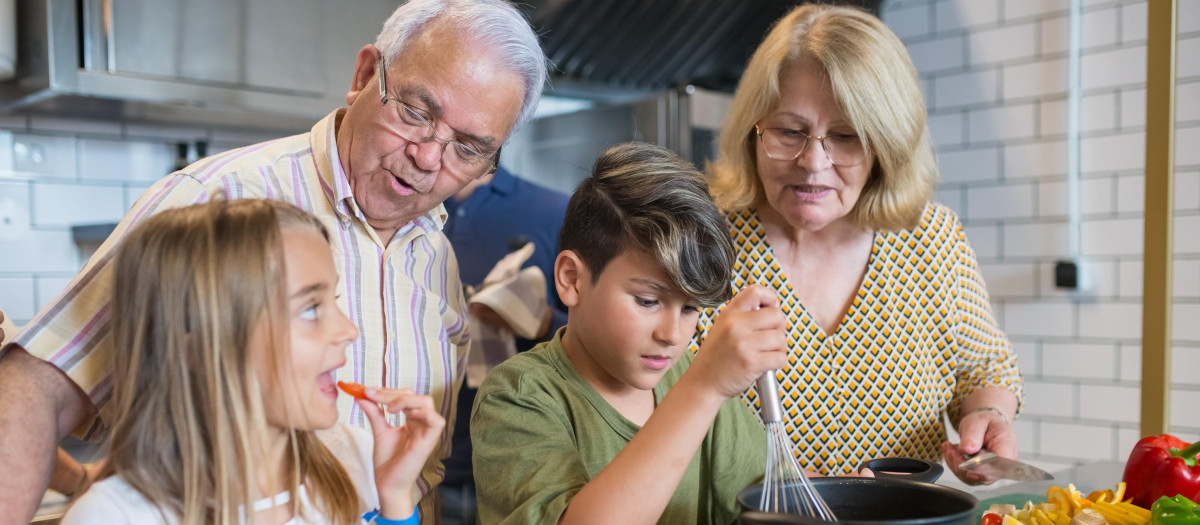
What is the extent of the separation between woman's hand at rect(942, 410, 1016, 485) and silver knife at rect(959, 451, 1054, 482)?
0.03m

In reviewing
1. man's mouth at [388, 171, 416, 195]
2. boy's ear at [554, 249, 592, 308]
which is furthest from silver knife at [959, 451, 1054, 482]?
man's mouth at [388, 171, 416, 195]

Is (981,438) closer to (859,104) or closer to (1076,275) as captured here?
(859,104)

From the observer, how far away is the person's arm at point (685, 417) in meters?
0.91

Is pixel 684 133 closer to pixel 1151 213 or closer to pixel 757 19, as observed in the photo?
pixel 757 19

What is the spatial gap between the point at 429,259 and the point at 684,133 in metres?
1.62

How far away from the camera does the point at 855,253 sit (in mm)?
1614

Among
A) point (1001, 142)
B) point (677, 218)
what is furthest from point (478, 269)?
point (1001, 142)

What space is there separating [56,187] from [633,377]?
7.16ft

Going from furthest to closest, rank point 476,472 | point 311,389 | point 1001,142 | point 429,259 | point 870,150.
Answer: point 1001,142 → point 870,150 → point 429,259 → point 476,472 → point 311,389

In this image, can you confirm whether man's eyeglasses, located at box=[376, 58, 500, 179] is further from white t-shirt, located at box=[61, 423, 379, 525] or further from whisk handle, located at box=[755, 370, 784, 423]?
whisk handle, located at box=[755, 370, 784, 423]

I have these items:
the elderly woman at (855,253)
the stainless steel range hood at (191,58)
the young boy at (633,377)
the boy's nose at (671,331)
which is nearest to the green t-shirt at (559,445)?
the young boy at (633,377)

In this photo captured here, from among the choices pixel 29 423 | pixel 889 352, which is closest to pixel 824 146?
pixel 889 352

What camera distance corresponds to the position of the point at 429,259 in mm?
1369

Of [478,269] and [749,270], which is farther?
[478,269]
